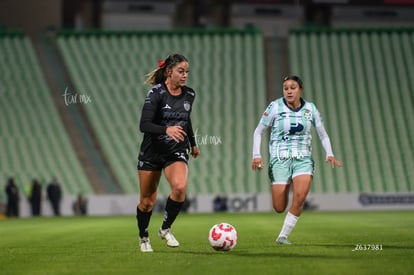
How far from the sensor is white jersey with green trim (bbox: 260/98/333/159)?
1238 cm

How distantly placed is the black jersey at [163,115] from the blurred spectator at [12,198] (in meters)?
21.9

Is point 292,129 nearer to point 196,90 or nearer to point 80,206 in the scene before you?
point 80,206

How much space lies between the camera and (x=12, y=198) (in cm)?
3262

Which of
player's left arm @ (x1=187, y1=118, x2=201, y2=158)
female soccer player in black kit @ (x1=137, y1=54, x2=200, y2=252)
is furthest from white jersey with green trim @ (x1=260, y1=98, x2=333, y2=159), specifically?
female soccer player in black kit @ (x1=137, y1=54, x2=200, y2=252)

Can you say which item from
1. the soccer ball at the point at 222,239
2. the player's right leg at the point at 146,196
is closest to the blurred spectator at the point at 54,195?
the player's right leg at the point at 146,196

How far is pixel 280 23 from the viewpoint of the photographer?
44312mm

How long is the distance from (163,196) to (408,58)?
631 inches

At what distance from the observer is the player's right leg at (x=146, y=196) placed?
37.3ft

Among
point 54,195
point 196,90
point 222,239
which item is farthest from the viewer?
point 196,90

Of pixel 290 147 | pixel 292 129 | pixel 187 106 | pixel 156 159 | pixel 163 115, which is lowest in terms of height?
pixel 156 159

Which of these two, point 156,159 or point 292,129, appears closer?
point 156,159

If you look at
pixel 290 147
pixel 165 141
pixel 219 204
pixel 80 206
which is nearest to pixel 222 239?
pixel 165 141

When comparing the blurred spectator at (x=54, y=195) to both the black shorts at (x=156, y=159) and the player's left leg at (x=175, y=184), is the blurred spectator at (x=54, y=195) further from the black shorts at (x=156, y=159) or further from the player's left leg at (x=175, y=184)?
the black shorts at (x=156, y=159)

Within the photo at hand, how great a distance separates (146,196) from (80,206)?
870 inches
